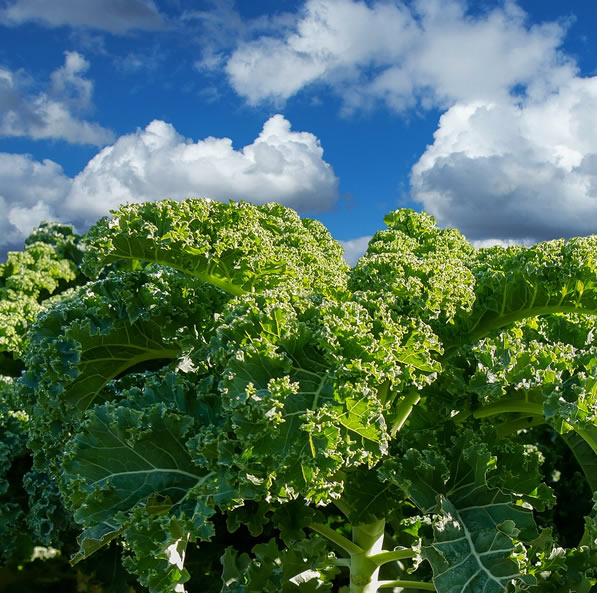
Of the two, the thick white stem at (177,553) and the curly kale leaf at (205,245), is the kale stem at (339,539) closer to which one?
the thick white stem at (177,553)

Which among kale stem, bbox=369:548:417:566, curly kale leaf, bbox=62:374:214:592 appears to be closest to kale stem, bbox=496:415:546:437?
kale stem, bbox=369:548:417:566

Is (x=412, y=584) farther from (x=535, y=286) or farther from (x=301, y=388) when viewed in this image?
(x=535, y=286)

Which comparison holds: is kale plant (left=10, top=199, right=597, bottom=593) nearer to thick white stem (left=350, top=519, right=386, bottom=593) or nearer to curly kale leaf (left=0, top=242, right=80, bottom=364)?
thick white stem (left=350, top=519, right=386, bottom=593)

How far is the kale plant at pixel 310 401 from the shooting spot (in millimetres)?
3834

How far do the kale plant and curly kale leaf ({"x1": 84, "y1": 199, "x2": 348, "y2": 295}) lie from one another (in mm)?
16

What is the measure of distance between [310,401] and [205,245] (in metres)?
1.61

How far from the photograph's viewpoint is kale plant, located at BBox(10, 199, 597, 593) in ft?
12.6

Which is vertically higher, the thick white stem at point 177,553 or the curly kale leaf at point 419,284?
the curly kale leaf at point 419,284

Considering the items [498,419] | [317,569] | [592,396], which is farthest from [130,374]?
[592,396]

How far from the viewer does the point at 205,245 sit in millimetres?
4871

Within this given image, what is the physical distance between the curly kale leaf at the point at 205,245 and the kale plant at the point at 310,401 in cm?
2

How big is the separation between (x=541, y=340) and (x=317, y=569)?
239 centimetres

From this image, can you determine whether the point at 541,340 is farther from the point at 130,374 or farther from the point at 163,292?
the point at 130,374

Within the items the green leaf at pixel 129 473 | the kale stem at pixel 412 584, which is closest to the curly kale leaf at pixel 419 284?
the green leaf at pixel 129 473
